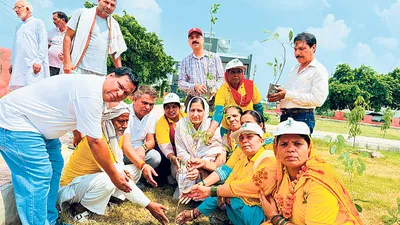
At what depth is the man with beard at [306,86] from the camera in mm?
3504

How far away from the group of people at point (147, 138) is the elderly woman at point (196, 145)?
0.5 inches

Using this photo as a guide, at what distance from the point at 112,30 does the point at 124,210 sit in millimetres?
2215

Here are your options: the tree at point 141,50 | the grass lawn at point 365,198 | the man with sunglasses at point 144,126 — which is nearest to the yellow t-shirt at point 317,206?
the grass lawn at point 365,198

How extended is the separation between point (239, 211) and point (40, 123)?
183cm

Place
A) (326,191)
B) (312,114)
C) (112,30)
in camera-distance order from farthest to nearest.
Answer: (112,30) → (312,114) → (326,191)

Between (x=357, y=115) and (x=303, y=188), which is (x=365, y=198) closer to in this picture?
(x=357, y=115)

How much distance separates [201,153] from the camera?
13.0 ft

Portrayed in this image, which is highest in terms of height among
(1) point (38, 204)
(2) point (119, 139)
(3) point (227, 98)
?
(3) point (227, 98)

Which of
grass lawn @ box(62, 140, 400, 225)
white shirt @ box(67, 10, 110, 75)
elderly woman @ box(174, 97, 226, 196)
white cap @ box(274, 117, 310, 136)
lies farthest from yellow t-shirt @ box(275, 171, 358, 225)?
white shirt @ box(67, 10, 110, 75)

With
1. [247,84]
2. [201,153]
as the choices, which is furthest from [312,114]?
[201,153]

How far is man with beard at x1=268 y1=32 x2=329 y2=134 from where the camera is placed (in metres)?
3.50

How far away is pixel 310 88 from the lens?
3.67 metres

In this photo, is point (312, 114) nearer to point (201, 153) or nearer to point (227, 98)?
point (227, 98)

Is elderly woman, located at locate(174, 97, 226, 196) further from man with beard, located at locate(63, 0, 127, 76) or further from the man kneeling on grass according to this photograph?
man with beard, located at locate(63, 0, 127, 76)
